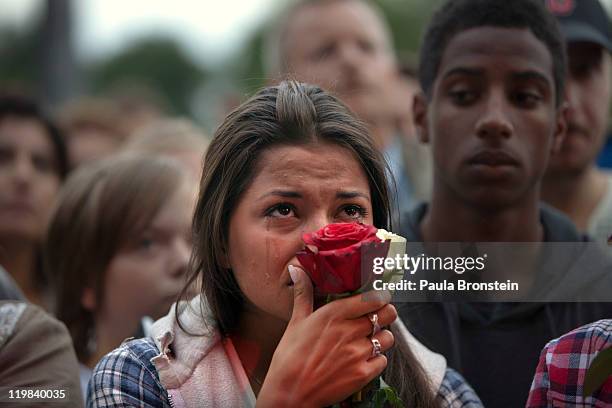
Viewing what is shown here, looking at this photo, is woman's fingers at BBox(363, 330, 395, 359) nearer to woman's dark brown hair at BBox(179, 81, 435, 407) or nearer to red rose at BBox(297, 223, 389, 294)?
red rose at BBox(297, 223, 389, 294)

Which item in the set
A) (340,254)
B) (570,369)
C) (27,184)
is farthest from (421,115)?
(27,184)

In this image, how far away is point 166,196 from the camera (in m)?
4.11

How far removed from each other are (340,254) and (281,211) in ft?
1.24

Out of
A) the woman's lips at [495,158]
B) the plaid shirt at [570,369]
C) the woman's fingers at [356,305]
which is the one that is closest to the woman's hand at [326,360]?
the woman's fingers at [356,305]

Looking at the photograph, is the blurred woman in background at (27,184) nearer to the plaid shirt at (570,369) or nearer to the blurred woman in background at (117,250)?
the blurred woman in background at (117,250)

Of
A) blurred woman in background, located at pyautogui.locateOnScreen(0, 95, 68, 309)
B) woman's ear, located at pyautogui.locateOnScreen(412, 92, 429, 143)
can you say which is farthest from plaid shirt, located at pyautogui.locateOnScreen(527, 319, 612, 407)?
blurred woman in background, located at pyautogui.locateOnScreen(0, 95, 68, 309)

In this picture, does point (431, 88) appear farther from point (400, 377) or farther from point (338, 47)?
point (338, 47)

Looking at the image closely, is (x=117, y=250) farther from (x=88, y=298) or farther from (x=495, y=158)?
(x=495, y=158)

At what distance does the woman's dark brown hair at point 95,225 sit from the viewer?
4039 millimetres

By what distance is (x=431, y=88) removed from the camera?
349cm

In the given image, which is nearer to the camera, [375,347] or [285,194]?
[375,347]

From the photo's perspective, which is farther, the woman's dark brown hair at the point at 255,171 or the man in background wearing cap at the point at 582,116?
the man in background wearing cap at the point at 582,116

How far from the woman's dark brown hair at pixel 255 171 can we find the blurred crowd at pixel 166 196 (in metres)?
0.12

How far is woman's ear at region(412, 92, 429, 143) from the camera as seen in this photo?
3564 millimetres
